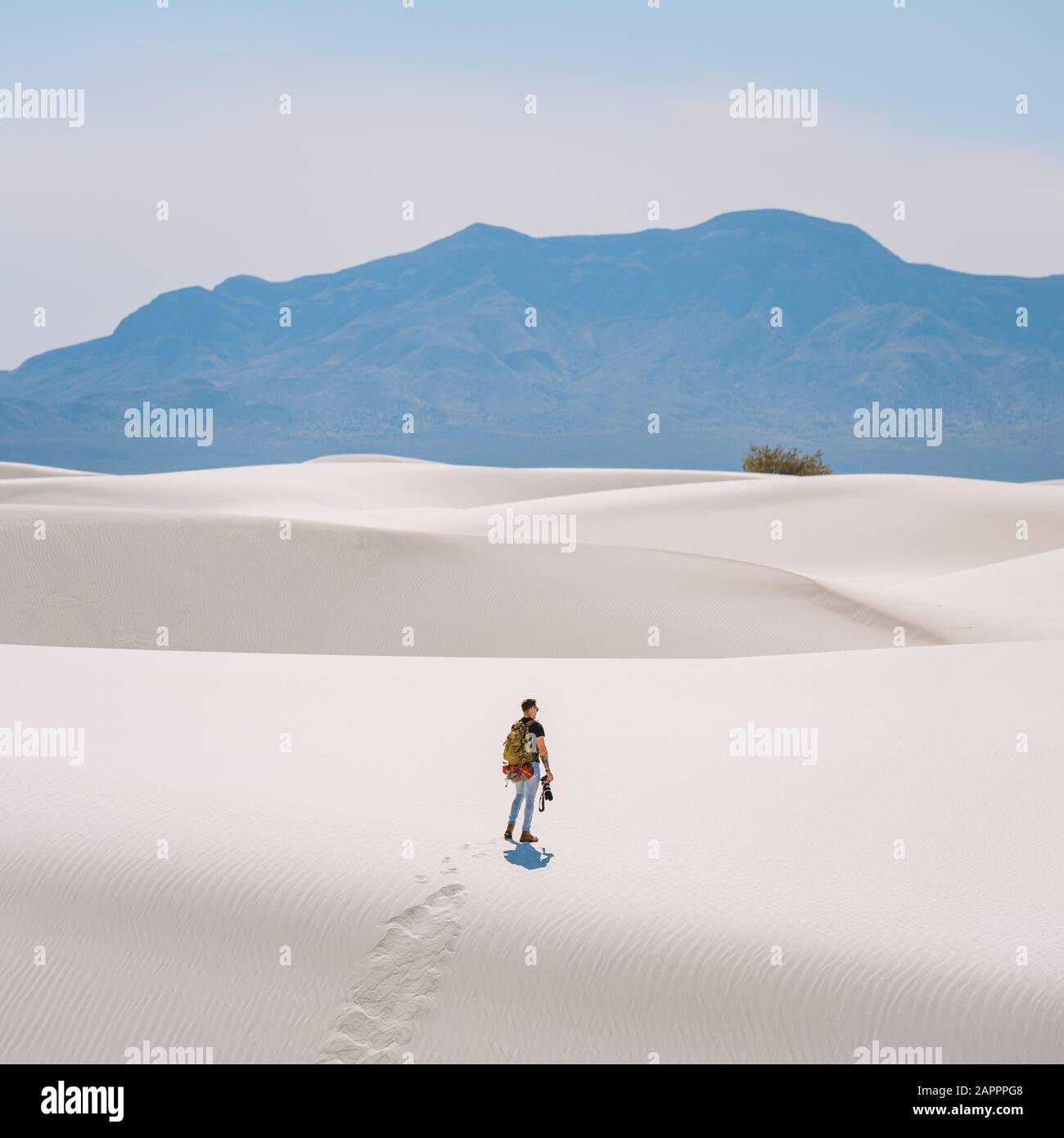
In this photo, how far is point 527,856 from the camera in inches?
297

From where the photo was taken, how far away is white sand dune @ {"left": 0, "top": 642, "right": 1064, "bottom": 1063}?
6355 millimetres

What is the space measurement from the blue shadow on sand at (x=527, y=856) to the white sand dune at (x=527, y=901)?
0.07 ft

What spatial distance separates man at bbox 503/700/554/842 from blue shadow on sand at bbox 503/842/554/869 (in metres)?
0.05

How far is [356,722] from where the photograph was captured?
37.2 ft

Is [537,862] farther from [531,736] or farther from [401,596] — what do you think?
[401,596]

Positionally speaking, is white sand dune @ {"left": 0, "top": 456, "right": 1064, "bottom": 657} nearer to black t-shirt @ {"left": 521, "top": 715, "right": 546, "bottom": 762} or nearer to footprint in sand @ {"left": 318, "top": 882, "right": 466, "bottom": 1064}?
black t-shirt @ {"left": 521, "top": 715, "right": 546, "bottom": 762}

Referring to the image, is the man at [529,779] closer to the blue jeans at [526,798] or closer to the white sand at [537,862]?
the blue jeans at [526,798]

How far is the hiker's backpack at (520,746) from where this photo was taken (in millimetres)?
7492

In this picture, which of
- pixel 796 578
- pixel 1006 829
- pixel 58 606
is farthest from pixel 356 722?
pixel 796 578

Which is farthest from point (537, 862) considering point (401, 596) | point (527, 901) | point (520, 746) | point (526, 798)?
point (401, 596)

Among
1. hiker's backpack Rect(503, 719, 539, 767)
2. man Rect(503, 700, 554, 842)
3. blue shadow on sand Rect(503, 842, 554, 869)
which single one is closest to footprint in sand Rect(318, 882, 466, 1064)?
blue shadow on sand Rect(503, 842, 554, 869)

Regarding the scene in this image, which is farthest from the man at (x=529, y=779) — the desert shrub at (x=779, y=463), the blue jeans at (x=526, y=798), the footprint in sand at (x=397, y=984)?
the desert shrub at (x=779, y=463)

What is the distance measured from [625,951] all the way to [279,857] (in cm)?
216
